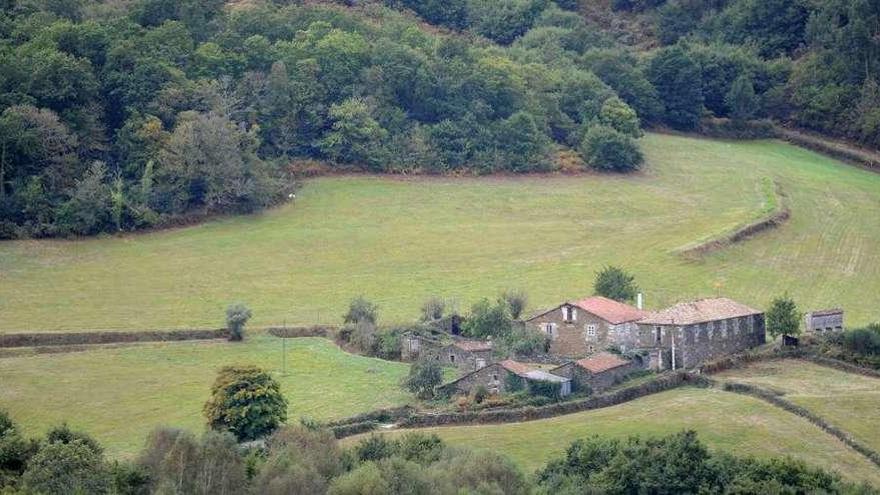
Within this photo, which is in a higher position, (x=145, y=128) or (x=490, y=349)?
(x=145, y=128)

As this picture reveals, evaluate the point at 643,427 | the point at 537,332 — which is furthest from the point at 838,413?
the point at 537,332

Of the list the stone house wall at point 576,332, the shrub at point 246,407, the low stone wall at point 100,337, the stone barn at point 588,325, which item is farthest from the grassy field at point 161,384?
the stone barn at point 588,325

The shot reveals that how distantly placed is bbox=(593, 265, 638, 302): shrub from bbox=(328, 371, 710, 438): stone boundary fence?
11746 mm

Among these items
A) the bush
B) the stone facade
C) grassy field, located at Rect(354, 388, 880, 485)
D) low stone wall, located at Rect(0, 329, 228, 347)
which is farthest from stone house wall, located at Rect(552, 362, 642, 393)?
the bush

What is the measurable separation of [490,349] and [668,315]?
7921 mm

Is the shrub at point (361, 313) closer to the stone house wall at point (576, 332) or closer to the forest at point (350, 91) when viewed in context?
the stone house wall at point (576, 332)

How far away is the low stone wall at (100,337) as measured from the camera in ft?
293

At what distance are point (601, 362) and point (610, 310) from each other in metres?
5.39

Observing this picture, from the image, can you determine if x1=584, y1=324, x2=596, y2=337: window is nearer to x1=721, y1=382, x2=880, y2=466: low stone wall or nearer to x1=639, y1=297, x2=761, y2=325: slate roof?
x1=639, y1=297, x2=761, y2=325: slate roof

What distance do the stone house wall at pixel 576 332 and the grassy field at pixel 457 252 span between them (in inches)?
284

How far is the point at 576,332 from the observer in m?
87.9

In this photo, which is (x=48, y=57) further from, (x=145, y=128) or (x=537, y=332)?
(x=537, y=332)

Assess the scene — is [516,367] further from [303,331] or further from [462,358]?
[303,331]

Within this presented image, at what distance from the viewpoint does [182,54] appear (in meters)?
120
